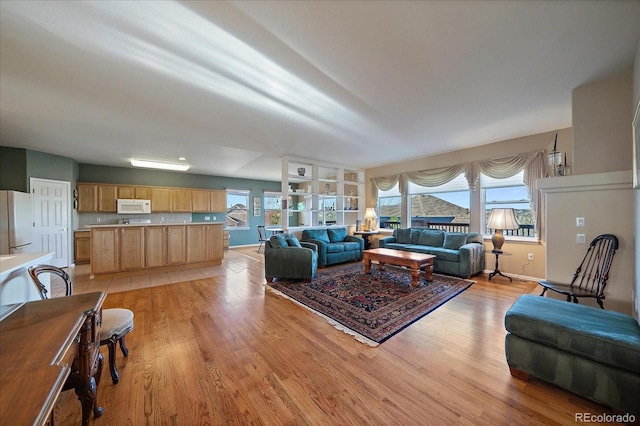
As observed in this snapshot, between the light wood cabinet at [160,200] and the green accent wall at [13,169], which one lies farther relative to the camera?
the light wood cabinet at [160,200]

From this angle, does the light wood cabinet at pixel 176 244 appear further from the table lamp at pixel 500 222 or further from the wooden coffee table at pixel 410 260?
the table lamp at pixel 500 222

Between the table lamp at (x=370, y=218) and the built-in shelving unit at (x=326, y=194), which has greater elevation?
the built-in shelving unit at (x=326, y=194)

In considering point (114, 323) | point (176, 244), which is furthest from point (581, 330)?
point (176, 244)

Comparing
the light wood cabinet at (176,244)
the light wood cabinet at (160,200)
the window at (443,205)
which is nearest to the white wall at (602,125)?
the window at (443,205)

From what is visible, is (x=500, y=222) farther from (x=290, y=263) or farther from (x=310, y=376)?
(x=310, y=376)

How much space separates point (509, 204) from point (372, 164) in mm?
3267

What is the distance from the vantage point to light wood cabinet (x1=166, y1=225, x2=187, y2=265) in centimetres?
509

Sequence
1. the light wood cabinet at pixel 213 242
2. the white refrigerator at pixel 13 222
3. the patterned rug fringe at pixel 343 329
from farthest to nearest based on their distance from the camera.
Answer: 1. the light wood cabinet at pixel 213 242
2. the white refrigerator at pixel 13 222
3. the patterned rug fringe at pixel 343 329

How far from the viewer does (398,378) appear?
5.76 ft

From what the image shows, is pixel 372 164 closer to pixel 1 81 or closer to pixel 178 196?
pixel 178 196

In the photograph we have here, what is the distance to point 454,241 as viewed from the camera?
482 cm

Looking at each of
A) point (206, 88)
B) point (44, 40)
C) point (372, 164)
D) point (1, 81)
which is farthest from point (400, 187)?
point (1, 81)

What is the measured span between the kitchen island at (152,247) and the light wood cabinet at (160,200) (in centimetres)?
226

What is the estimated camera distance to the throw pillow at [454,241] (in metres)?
4.75
